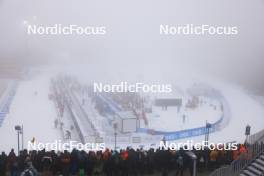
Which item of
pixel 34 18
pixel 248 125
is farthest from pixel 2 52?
pixel 248 125

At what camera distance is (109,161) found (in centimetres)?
1101

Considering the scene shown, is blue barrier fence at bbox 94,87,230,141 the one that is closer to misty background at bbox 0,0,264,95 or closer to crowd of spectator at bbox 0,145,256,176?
misty background at bbox 0,0,264,95

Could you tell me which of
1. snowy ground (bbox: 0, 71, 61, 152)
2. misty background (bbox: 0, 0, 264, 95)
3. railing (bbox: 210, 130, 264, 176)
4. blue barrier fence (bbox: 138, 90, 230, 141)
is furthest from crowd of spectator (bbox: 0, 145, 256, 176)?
misty background (bbox: 0, 0, 264, 95)

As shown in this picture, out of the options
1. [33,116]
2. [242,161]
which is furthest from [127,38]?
[242,161]

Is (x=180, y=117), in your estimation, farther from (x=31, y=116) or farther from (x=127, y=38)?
(x=31, y=116)

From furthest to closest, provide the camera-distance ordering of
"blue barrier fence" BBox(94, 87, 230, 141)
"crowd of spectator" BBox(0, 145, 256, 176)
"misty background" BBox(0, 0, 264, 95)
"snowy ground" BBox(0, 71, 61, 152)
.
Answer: "blue barrier fence" BBox(94, 87, 230, 141)
"misty background" BBox(0, 0, 264, 95)
"snowy ground" BBox(0, 71, 61, 152)
"crowd of spectator" BBox(0, 145, 256, 176)

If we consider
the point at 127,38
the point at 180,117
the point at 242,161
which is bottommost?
the point at 242,161

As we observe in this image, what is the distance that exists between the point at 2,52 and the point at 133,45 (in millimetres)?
2843

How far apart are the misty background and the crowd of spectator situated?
6.38 feet

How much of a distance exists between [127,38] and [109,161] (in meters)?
2.87

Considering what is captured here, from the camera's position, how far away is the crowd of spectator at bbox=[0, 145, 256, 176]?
10969 millimetres

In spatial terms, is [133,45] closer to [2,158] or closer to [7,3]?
[7,3]

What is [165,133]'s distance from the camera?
12398 millimetres

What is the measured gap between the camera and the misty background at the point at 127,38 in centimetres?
1201
